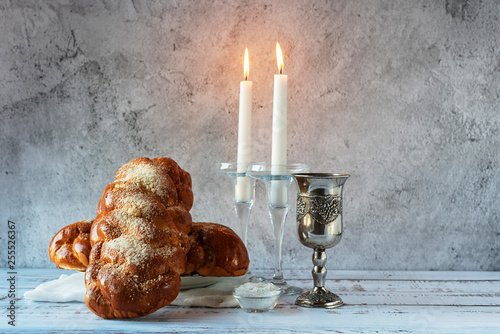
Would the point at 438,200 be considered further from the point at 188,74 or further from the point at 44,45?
the point at 44,45

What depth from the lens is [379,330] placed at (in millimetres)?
974

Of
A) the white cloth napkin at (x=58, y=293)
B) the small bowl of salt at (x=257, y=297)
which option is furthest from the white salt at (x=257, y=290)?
the white cloth napkin at (x=58, y=293)

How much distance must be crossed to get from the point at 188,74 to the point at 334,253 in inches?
26.6

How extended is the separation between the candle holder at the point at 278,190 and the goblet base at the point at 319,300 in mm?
87

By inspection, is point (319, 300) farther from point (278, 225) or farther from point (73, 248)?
point (73, 248)

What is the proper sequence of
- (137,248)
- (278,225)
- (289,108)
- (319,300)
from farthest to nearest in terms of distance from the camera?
(289,108) < (278,225) < (319,300) < (137,248)

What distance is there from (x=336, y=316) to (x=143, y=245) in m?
0.41

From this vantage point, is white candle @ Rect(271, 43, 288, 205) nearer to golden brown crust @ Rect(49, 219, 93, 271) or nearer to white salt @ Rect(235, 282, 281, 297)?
white salt @ Rect(235, 282, 281, 297)

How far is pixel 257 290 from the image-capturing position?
1.08 meters

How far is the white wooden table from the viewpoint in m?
0.98

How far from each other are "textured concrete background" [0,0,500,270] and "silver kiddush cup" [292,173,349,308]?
0.41 metres

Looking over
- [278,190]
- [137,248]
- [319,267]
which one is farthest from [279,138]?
[137,248]

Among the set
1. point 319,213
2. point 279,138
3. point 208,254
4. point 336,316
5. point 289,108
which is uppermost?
point 289,108

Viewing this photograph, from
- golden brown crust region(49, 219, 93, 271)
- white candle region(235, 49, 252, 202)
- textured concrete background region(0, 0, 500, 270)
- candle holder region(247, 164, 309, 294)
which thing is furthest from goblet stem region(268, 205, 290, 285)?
golden brown crust region(49, 219, 93, 271)
